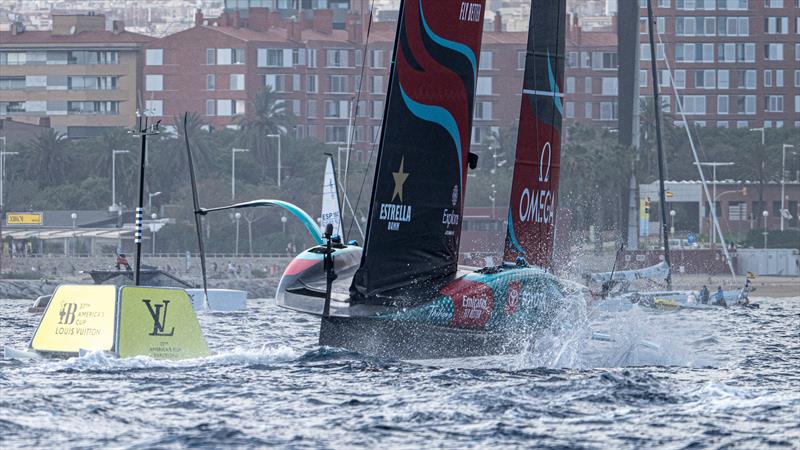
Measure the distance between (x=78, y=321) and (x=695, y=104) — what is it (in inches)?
4720

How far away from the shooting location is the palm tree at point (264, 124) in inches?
4899

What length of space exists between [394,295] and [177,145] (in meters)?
96.5

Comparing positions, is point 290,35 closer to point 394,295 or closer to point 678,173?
point 678,173

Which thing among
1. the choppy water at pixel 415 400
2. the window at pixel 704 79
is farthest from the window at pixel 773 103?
the choppy water at pixel 415 400

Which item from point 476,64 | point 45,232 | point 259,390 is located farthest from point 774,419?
point 45,232

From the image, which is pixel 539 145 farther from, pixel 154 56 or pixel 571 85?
pixel 571 85

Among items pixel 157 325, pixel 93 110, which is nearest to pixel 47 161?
pixel 93 110

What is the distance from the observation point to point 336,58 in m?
138

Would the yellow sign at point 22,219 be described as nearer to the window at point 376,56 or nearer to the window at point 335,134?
the window at point 335,134

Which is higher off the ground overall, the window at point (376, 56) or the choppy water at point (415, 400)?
the window at point (376, 56)

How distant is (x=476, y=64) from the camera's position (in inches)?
958

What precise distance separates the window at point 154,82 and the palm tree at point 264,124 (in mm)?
11338

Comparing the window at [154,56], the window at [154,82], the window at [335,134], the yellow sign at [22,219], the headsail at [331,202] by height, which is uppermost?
the window at [154,56]

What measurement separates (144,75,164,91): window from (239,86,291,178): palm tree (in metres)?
11.3
